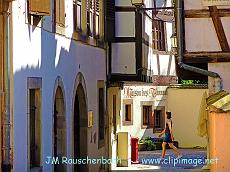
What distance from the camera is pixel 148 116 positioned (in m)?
31.2

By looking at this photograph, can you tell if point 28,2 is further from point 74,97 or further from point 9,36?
point 74,97

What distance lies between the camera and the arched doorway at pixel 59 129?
14.6 meters

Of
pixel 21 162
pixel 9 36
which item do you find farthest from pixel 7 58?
pixel 21 162

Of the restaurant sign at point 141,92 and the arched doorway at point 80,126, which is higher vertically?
the restaurant sign at point 141,92

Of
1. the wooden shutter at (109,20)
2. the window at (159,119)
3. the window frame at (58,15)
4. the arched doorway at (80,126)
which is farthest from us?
the window at (159,119)

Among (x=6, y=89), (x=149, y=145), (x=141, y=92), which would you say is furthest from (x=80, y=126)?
(x=141, y=92)

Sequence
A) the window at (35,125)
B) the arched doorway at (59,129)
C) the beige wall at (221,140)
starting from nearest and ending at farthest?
the beige wall at (221,140) → the window at (35,125) → the arched doorway at (59,129)

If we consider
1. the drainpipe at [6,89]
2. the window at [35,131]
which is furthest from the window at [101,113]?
the drainpipe at [6,89]

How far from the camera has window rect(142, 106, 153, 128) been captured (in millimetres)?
30972

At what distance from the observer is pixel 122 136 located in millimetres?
22703

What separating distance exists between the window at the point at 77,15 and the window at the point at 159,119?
15.2 metres

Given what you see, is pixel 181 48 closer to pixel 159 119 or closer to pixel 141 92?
pixel 141 92

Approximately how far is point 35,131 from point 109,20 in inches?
310

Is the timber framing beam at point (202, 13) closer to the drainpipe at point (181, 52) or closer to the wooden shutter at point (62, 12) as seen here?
the drainpipe at point (181, 52)
